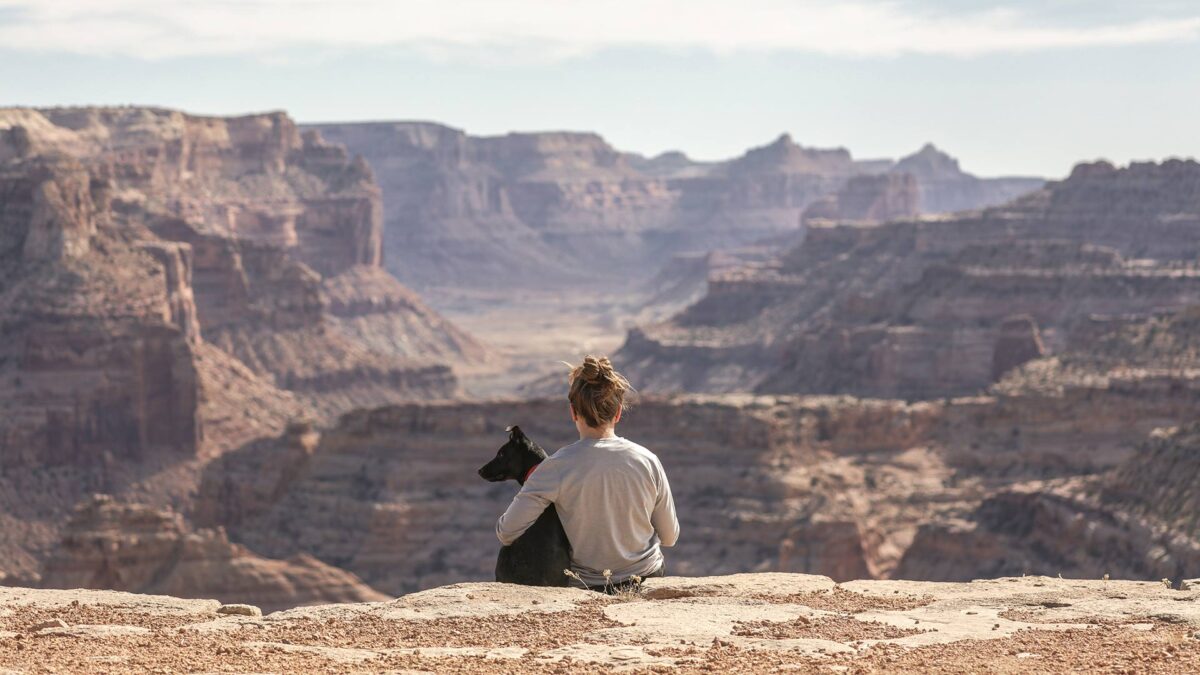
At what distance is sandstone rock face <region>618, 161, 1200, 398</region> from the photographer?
133 meters

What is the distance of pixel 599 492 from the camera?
20.0 m

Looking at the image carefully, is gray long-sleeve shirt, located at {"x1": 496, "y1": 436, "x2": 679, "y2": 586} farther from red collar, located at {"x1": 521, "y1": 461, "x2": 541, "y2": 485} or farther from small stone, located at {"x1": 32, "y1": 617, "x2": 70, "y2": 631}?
small stone, located at {"x1": 32, "y1": 617, "x2": 70, "y2": 631}

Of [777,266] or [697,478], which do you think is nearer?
[697,478]

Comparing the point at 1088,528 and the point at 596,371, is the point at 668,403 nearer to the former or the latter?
the point at 1088,528

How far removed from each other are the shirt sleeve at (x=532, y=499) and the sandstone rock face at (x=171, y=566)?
1672 inches

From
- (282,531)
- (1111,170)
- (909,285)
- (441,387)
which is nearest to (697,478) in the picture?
(282,531)

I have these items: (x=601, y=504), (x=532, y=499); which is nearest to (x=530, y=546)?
(x=532, y=499)

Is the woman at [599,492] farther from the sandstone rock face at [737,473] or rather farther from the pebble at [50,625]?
the sandstone rock face at [737,473]

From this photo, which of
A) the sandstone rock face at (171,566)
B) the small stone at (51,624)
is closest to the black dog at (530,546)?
the small stone at (51,624)

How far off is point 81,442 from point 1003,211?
283 feet

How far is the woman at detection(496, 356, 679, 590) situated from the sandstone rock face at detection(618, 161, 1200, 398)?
100837 millimetres

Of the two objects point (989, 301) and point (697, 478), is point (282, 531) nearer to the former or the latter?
point (697, 478)

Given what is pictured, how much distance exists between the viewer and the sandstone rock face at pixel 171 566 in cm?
6325

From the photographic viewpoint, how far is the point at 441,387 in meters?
166
